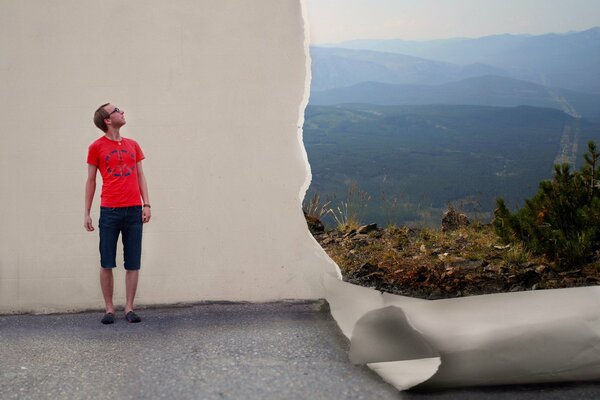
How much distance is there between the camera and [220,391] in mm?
3723

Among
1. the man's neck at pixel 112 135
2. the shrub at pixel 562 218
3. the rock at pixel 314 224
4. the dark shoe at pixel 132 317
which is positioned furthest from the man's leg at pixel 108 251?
the shrub at pixel 562 218

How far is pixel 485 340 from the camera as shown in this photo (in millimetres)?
3715

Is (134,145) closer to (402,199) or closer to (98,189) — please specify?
(98,189)

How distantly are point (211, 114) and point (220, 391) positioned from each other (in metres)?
2.15

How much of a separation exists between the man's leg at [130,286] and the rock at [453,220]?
14.8 feet

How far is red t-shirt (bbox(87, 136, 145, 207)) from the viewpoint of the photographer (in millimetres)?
4672

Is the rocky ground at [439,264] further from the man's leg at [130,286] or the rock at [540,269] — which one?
the man's leg at [130,286]

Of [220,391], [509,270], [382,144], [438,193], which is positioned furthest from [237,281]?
[382,144]

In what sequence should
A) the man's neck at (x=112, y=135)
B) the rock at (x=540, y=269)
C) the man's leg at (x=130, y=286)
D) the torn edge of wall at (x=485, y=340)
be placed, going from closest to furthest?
the torn edge of wall at (x=485, y=340)
the man's neck at (x=112, y=135)
the man's leg at (x=130, y=286)
the rock at (x=540, y=269)

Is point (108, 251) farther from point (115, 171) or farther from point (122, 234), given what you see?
point (115, 171)

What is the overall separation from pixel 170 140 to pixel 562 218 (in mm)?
3920

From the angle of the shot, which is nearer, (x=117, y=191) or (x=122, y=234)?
(x=117, y=191)

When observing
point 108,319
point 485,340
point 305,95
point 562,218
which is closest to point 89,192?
point 108,319

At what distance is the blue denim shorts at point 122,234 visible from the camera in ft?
15.5
